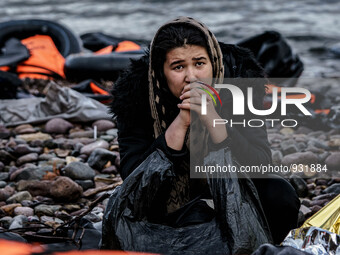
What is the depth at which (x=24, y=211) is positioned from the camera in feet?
10.9

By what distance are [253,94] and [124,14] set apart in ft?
35.0

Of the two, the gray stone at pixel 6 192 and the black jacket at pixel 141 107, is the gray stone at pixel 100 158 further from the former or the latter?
the black jacket at pixel 141 107

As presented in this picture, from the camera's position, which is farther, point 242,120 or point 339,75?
point 339,75

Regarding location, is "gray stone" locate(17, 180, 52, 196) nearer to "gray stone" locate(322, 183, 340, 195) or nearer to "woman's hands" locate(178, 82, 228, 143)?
"woman's hands" locate(178, 82, 228, 143)

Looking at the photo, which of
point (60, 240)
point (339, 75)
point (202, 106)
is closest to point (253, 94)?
point (202, 106)

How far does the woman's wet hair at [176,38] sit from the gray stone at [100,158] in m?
1.65

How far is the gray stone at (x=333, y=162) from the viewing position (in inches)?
157

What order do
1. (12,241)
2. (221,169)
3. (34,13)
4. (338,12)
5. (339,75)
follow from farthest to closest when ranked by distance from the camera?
(34,13) → (338,12) → (339,75) → (12,241) → (221,169)

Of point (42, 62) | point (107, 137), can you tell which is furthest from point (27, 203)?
point (42, 62)

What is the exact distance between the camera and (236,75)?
2709 mm

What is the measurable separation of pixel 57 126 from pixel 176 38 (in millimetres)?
2564

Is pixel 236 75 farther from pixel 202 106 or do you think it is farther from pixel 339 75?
pixel 339 75

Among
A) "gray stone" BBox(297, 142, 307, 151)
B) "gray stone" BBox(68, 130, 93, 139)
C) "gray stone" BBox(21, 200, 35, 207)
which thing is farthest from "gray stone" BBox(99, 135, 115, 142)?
"gray stone" BBox(297, 142, 307, 151)

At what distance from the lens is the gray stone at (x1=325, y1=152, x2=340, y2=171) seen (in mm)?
3979
